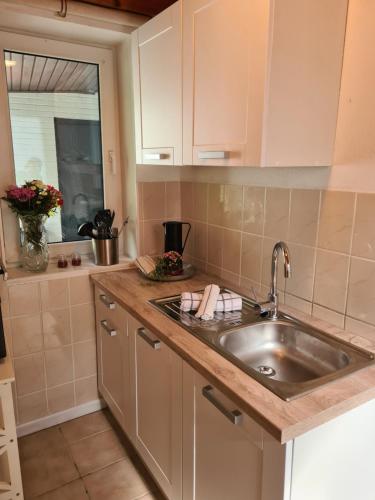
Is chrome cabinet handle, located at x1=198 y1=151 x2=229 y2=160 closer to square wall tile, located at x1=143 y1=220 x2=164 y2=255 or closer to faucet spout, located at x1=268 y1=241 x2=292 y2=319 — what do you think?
faucet spout, located at x1=268 y1=241 x2=292 y2=319

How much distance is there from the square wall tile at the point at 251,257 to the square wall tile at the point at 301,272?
0.19 m

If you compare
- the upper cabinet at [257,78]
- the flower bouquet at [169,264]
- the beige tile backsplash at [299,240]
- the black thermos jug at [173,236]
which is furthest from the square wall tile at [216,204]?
the upper cabinet at [257,78]

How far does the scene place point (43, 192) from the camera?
1.88 meters

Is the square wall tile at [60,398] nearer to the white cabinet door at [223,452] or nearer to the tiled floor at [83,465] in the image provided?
the tiled floor at [83,465]

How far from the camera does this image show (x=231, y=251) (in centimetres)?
194

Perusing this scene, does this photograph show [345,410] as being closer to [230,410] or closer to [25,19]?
[230,410]

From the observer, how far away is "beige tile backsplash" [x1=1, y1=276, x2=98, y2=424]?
1918 mm

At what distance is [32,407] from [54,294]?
2.12 ft

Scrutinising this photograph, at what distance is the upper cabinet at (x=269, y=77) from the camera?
1.15m

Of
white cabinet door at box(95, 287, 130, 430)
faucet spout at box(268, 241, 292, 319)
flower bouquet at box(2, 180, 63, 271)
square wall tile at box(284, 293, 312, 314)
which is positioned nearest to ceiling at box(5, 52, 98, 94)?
flower bouquet at box(2, 180, 63, 271)

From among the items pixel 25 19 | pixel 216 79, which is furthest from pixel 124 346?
pixel 25 19

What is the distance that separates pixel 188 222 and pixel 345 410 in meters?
1.46

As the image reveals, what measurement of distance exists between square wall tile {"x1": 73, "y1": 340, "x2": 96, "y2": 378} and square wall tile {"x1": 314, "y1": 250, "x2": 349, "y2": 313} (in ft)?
4.29

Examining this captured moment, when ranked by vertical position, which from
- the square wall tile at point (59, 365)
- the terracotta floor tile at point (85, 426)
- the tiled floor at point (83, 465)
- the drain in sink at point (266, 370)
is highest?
the drain in sink at point (266, 370)
